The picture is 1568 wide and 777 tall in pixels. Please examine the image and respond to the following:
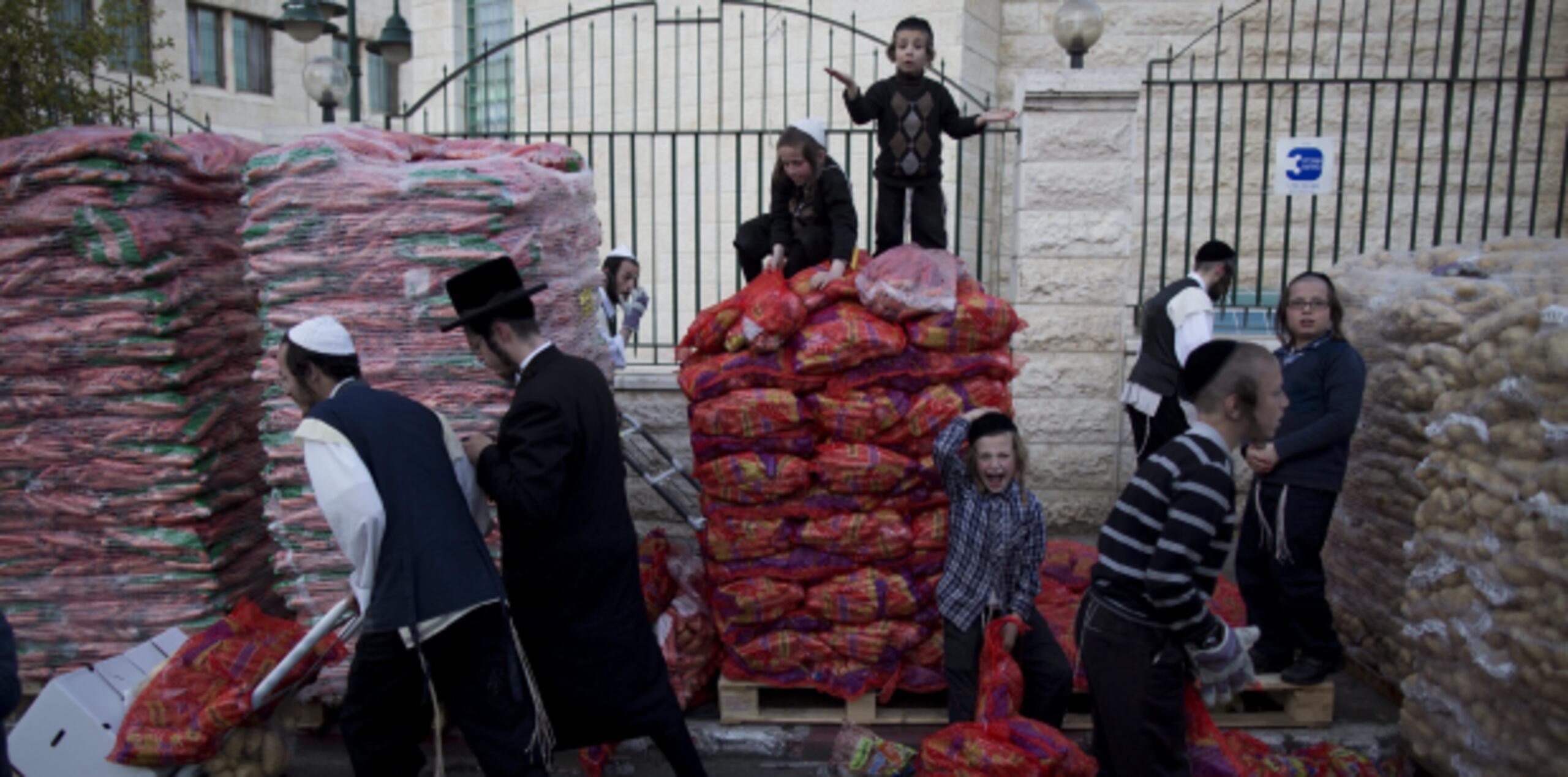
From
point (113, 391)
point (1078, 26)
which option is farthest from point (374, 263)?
point (1078, 26)

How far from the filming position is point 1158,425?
5.80 metres

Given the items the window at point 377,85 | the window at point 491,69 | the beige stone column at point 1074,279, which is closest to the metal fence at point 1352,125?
the beige stone column at point 1074,279

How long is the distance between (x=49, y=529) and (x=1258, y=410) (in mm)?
5019

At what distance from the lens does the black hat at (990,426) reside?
3875mm

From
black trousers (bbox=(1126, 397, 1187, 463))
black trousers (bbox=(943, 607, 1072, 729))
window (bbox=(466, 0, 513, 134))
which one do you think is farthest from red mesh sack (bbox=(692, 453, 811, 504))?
window (bbox=(466, 0, 513, 134))

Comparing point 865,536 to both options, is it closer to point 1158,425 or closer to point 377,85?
point 1158,425

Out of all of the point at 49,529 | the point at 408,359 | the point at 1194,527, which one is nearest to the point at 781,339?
the point at 408,359

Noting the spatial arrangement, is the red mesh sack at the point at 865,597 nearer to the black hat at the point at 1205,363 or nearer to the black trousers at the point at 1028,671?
the black trousers at the point at 1028,671

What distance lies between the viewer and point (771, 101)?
365 inches

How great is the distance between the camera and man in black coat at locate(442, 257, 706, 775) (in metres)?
3.14

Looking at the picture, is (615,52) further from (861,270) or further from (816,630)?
(816,630)

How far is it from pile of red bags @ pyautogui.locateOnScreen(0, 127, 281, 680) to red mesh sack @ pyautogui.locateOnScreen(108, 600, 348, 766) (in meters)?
0.75

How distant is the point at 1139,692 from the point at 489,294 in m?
2.33

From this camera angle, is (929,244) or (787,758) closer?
A: (787,758)
